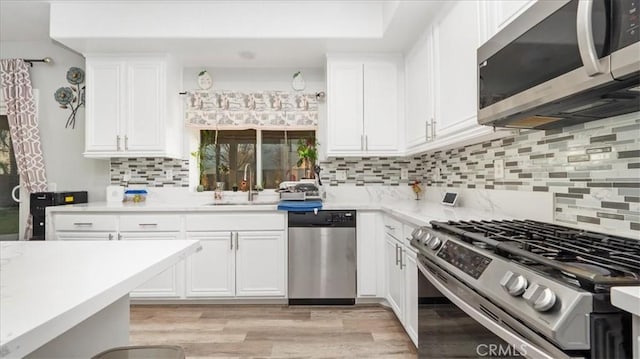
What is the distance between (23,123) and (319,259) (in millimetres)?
3351

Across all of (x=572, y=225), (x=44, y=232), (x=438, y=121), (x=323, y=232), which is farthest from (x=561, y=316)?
(x=44, y=232)

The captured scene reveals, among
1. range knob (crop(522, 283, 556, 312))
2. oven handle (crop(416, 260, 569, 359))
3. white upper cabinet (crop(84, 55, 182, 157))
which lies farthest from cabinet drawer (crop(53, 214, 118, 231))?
range knob (crop(522, 283, 556, 312))

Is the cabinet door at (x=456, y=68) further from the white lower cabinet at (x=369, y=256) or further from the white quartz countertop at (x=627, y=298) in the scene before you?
the white quartz countertop at (x=627, y=298)

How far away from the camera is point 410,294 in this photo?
2180mm

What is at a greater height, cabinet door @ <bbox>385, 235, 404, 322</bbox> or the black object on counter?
the black object on counter

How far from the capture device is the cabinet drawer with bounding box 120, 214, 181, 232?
9.92 feet

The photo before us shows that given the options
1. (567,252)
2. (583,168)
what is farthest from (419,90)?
(567,252)

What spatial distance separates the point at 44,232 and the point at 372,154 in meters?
3.04

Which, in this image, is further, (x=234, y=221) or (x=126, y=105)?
(x=126, y=105)

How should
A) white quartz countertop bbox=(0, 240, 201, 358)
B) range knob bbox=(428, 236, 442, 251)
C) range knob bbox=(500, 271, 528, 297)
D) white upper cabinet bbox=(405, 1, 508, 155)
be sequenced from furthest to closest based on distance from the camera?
white upper cabinet bbox=(405, 1, 508, 155) < range knob bbox=(428, 236, 442, 251) < range knob bbox=(500, 271, 528, 297) < white quartz countertop bbox=(0, 240, 201, 358)

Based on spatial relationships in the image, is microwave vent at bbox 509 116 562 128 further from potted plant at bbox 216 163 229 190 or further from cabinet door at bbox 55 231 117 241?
cabinet door at bbox 55 231 117 241

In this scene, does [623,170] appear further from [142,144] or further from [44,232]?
[44,232]

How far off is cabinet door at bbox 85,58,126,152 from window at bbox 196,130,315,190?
828 mm

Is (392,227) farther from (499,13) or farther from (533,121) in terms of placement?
(499,13)
